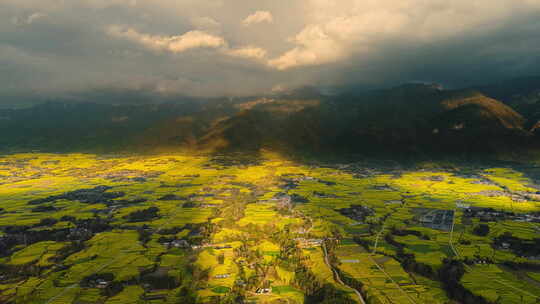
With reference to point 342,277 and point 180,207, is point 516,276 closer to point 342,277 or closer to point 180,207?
point 342,277

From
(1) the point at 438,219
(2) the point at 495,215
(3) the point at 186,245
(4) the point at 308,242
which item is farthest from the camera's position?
(2) the point at 495,215

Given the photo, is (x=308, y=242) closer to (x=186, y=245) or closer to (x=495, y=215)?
(x=186, y=245)

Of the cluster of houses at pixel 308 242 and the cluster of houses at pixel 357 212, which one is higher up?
the cluster of houses at pixel 308 242

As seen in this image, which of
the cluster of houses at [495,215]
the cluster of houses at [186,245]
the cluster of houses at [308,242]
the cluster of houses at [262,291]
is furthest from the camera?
the cluster of houses at [495,215]

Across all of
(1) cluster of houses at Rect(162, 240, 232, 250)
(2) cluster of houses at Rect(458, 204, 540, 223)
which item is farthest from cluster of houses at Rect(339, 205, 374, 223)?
(1) cluster of houses at Rect(162, 240, 232, 250)

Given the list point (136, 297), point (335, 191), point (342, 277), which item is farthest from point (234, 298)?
point (335, 191)

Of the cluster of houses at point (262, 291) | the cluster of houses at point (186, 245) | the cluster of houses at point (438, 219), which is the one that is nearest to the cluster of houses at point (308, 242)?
the cluster of houses at point (186, 245)

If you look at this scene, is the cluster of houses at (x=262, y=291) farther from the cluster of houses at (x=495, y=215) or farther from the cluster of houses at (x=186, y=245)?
the cluster of houses at (x=495, y=215)

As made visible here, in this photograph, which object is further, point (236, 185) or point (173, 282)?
point (236, 185)

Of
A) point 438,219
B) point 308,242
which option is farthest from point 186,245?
point 438,219

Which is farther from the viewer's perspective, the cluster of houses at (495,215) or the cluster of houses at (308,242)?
the cluster of houses at (495,215)

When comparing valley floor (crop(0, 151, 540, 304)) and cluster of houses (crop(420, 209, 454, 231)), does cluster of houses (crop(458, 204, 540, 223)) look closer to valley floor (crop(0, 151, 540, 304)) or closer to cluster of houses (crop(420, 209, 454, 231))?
valley floor (crop(0, 151, 540, 304))
